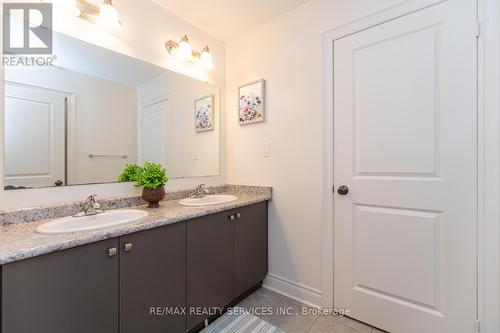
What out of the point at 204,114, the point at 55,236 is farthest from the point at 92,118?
the point at 204,114

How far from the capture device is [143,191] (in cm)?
152

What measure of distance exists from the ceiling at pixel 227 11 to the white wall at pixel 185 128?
50cm

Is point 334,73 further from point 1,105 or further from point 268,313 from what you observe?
point 1,105

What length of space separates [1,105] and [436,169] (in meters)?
2.32

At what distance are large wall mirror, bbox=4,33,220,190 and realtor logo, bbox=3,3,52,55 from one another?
0.21 ft

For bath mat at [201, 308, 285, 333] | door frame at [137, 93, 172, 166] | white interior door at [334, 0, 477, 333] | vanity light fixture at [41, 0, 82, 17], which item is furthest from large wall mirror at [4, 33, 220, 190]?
white interior door at [334, 0, 477, 333]

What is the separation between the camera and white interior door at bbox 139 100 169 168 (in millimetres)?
1705

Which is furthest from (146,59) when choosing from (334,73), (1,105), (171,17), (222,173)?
(334,73)

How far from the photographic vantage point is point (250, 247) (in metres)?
1.83

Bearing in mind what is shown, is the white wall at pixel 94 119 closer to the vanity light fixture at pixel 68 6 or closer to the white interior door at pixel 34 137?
the white interior door at pixel 34 137

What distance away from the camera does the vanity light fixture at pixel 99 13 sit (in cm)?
136

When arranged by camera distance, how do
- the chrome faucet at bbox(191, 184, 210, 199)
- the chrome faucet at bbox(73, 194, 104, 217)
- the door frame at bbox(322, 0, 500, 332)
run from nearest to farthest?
the door frame at bbox(322, 0, 500, 332), the chrome faucet at bbox(73, 194, 104, 217), the chrome faucet at bbox(191, 184, 210, 199)

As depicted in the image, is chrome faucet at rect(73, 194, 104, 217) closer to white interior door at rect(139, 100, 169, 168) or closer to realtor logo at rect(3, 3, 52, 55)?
white interior door at rect(139, 100, 169, 168)

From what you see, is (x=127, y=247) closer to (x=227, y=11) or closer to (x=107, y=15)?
(x=107, y=15)
